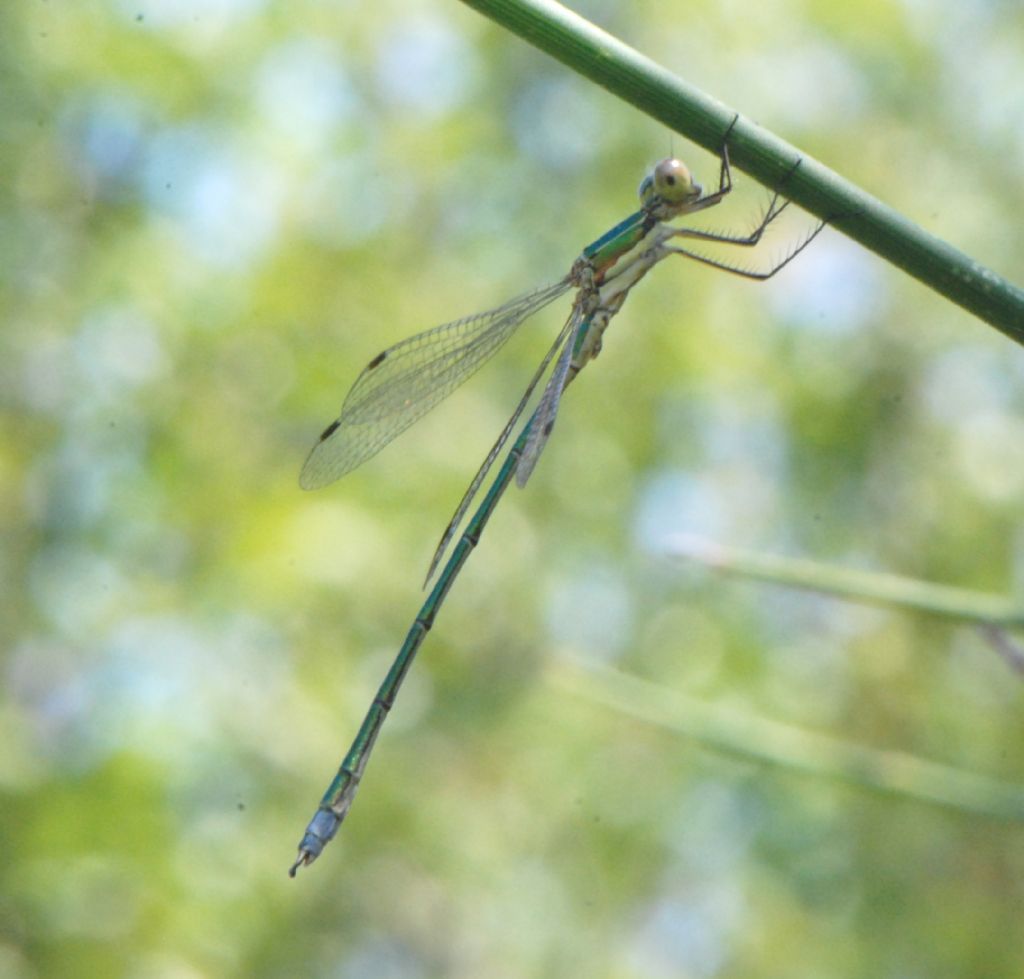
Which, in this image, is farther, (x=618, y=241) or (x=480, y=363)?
(x=480, y=363)

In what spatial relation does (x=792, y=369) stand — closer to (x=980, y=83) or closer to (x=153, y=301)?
(x=980, y=83)

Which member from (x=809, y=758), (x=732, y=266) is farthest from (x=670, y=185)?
(x=809, y=758)

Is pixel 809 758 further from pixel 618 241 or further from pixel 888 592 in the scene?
pixel 618 241

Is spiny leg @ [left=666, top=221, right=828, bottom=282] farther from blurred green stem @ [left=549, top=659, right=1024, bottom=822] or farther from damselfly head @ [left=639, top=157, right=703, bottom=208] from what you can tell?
blurred green stem @ [left=549, top=659, right=1024, bottom=822]

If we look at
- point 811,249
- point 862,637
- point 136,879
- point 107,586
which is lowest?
point 136,879

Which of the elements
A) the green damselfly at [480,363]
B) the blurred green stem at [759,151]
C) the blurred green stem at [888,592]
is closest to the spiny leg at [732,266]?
the green damselfly at [480,363]

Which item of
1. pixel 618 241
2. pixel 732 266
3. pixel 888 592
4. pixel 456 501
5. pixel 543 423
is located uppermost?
pixel 456 501

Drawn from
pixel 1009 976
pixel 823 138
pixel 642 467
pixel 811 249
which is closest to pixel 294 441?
pixel 642 467
